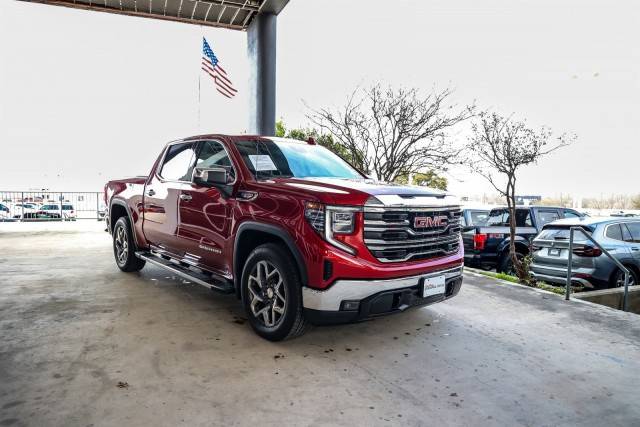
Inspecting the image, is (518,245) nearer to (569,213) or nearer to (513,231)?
(513,231)

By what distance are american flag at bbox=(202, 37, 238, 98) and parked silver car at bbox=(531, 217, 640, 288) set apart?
9.15 m

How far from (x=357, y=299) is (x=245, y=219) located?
1205mm

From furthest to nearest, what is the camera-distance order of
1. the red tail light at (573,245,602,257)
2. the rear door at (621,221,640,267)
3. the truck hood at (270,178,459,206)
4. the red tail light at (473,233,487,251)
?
the red tail light at (473,233,487,251) → the rear door at (621,221,640,267) → the red tail light at (573,245,602,257) → the truck hood at (270,178,459,206)

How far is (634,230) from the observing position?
7527 millimetres

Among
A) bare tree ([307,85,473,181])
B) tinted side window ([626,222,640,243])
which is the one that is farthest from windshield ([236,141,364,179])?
Result: tinted side window ([626,222,640,243])

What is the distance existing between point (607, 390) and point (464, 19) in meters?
13.4

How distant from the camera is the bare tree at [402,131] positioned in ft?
32.6

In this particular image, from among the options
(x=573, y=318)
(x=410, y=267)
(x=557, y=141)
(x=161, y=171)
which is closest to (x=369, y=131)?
(x=557, y=141)

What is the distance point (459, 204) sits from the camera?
4.05m

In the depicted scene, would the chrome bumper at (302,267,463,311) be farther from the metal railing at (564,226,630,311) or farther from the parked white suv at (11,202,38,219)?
the parked white suv at (11,202,38,219)

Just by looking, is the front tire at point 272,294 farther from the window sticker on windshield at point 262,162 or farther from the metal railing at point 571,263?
the metal railing at point 571,263

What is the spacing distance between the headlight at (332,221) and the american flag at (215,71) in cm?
1032

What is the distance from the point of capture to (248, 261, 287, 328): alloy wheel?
3.43m

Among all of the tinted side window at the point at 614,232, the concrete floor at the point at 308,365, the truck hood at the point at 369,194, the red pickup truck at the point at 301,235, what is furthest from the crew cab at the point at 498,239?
the truck hood at the point at 369,194
